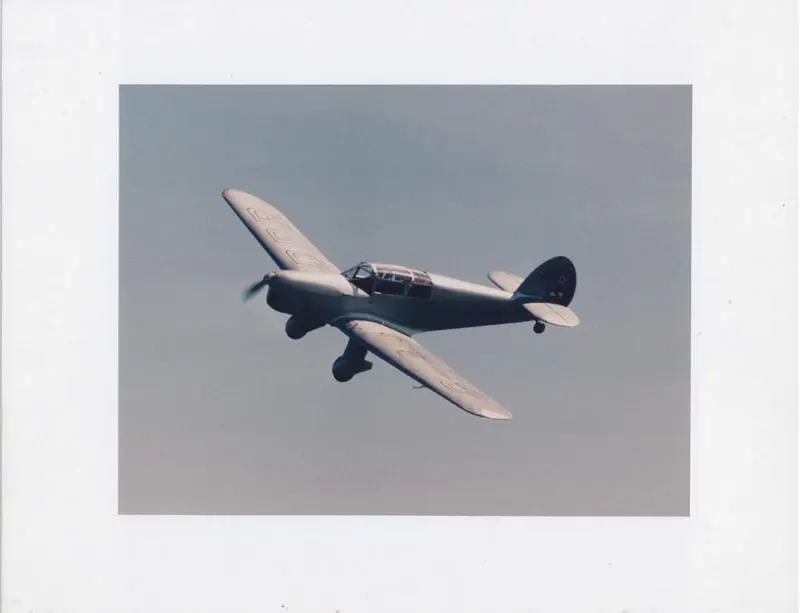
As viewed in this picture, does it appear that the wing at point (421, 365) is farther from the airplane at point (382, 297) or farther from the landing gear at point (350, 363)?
the landing gear at point (350, 363)

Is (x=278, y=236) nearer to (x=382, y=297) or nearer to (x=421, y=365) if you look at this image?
(x=382, y=297)

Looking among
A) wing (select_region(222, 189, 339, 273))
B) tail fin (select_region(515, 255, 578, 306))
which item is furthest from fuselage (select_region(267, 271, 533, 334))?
wing (select_region(222, 189, 339, 273))

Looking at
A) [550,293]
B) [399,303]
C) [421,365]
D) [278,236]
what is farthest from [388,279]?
[550,293]

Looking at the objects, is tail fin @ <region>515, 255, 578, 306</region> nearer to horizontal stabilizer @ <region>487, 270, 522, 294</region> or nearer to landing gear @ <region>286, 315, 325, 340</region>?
horizontal stabilizer @ <region>487, 270, 522, 294</region>
